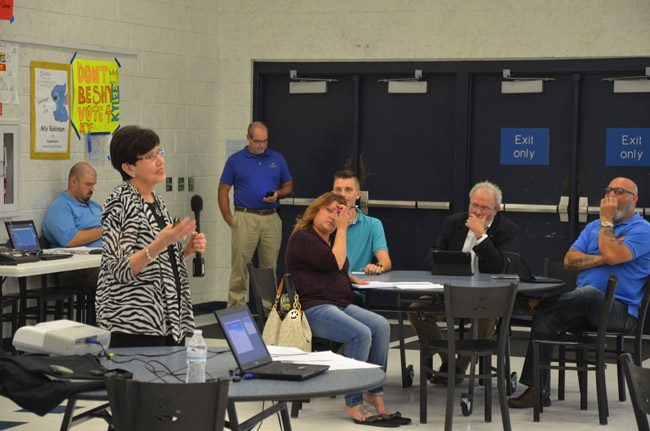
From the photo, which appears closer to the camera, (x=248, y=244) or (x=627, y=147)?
(x=627, y=147)

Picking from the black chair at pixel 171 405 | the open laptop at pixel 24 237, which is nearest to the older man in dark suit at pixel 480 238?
the open laptop at pixel 24 237

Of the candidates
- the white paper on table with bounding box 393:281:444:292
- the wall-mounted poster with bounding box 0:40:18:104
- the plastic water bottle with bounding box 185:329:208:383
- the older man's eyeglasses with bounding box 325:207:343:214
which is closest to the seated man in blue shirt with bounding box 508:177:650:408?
the white paper on table with bounding box 393:281:444:292

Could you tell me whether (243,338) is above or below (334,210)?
below

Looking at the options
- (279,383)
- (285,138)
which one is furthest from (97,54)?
(279,383)

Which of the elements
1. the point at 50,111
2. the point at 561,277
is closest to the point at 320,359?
the point at 561,277

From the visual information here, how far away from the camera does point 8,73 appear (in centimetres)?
826

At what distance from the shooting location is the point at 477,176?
34.0 ft

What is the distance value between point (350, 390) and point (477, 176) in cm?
680

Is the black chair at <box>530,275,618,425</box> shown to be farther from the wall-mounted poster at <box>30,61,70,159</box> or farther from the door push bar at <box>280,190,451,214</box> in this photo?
the wall-mounted poster at <box>30,61,70,159</box>

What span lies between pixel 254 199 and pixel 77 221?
207 cm

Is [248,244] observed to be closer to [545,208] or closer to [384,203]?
[384,203]

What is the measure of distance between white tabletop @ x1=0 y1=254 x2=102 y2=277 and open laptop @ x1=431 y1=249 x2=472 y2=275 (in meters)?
2.05

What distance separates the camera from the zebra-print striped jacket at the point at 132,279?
14.5ft

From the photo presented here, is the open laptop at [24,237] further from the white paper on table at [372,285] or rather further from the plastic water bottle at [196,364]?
the plastic water bottle at [196,364]
